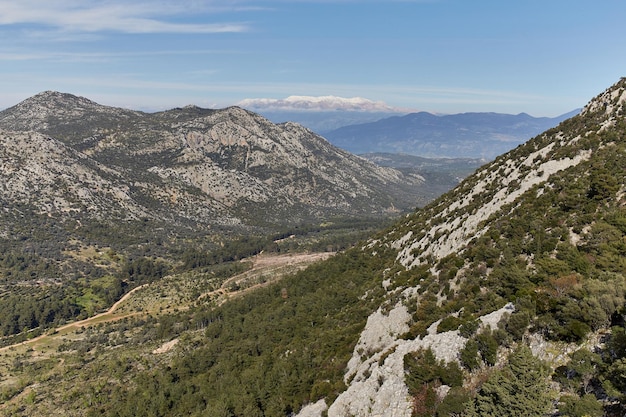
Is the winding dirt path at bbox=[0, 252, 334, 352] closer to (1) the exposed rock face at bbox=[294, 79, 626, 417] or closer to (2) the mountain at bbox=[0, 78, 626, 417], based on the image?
(2) the mountain at bbox=[0, 78, 626, 417]

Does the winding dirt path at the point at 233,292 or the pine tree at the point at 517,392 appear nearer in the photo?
the pine tree at the point at 517,392

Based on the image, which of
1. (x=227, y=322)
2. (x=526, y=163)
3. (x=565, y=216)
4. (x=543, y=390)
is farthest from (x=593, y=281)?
(x=227, y=322)

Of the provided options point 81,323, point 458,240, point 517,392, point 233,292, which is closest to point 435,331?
point 517,392

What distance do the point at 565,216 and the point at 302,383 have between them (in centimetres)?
3771

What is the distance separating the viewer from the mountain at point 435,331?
2491 cm

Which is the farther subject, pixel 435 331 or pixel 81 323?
pixel 81 323

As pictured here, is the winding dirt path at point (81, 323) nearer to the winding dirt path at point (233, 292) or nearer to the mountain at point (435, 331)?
the winding dirt path at point (233, 292)

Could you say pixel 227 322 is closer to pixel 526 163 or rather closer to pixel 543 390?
pixel 526 163

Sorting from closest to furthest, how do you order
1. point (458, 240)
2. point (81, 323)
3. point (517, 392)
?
1. point (517, 392)
2. point (458, 240)
3. point (81, 323)

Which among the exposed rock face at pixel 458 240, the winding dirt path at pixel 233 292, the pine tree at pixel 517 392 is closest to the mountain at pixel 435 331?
the pine tree at pixel 517 392

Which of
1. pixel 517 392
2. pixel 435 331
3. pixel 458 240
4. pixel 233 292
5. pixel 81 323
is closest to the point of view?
pixel 517 392

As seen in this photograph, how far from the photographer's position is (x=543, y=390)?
2141 centimetres

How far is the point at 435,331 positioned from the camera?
34531 millimetres

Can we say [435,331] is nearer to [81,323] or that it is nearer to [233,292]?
[233,292]
